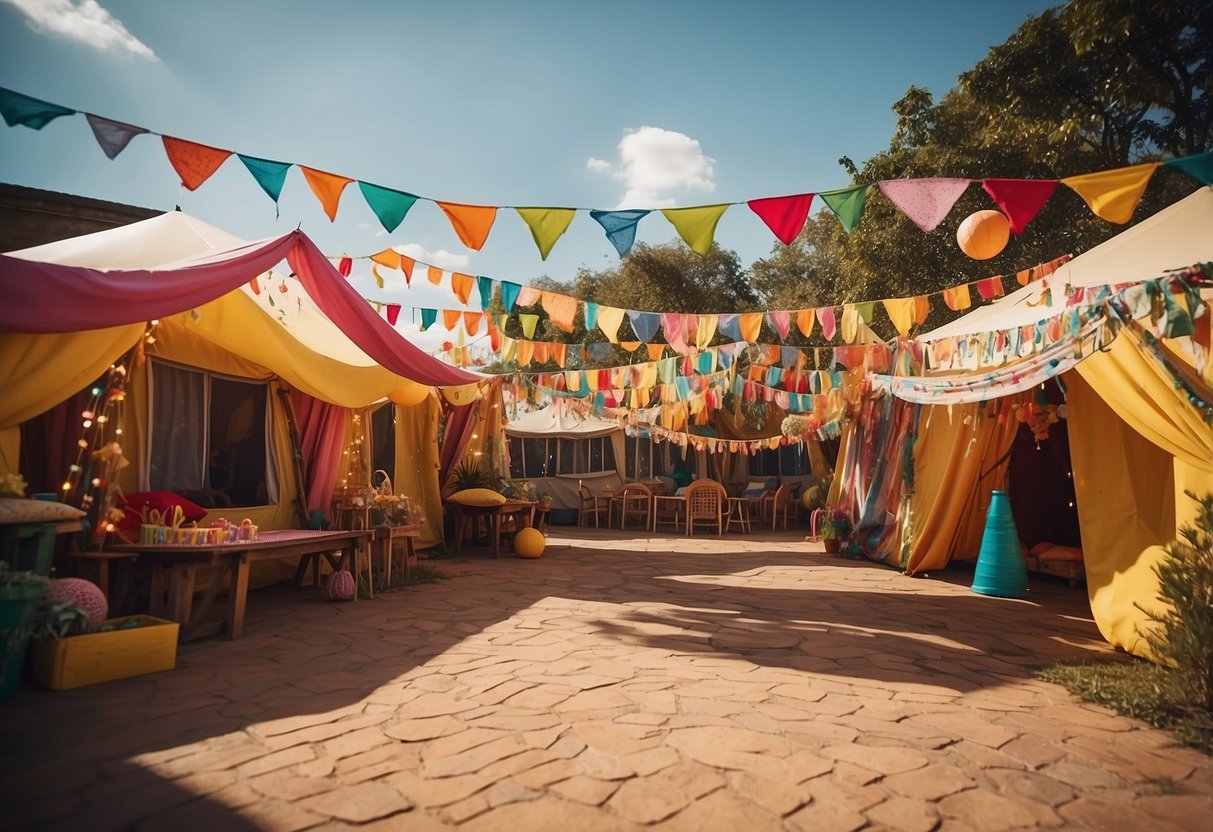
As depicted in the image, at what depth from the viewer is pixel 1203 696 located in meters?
3.15

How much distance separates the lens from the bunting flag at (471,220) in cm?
554

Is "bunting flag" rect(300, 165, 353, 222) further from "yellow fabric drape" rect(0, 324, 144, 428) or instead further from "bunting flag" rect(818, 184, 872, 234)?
"bunting flag" rect(818, 184, 872, 234)

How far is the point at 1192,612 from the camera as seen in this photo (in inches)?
123

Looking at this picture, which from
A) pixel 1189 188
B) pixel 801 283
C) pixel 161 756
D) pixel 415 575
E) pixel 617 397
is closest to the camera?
pixel 161 756

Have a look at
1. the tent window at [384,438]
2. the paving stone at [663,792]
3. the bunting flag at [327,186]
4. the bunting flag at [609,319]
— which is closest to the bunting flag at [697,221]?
the bunting flag at [327,186]

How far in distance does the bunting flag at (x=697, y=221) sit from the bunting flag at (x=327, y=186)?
8.49 ft

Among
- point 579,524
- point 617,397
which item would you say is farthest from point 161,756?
point 579,524

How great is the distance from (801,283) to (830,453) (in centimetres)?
623

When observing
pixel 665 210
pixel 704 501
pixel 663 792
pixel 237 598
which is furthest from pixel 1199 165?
pixel 704 501

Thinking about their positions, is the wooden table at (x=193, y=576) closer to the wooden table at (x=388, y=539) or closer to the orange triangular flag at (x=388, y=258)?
the wooden table at (x=388, y=539)

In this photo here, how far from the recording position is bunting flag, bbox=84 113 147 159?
4.40m

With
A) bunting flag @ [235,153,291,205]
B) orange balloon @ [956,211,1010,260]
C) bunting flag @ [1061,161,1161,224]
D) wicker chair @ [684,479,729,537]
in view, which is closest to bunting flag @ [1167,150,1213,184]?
bunting flag @ [1061,161,1161,224]

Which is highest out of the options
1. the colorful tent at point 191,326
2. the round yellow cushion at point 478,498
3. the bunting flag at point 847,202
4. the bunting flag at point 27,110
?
the bunting flag at point 27,110

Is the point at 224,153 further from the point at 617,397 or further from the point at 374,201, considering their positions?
the point at 617,397
